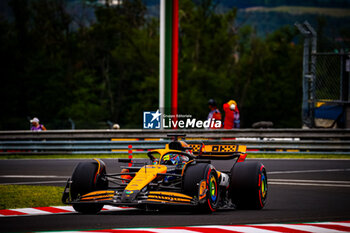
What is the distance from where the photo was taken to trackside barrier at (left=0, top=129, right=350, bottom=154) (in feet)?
70.3

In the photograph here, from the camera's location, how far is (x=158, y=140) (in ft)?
70.0

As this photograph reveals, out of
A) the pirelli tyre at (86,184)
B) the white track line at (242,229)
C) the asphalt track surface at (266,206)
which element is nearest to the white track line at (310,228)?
the white track line at (242,229)

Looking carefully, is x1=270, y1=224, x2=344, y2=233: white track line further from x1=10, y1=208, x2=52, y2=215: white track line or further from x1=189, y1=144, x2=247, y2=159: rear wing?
x1=10, y1=208, x2=52, y2=215: white track line

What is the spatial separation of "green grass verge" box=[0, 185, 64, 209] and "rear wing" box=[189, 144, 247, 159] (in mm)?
2610

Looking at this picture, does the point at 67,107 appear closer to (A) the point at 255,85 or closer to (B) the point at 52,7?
(B) the point at 52,7

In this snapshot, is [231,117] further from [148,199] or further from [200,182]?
[148,199]

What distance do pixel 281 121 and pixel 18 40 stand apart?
27898 millimetres

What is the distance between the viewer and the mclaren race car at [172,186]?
31.9 ft

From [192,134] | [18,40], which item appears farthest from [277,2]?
[192,134]

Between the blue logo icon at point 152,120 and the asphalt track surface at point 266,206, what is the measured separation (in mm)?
2813

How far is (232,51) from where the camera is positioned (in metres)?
71.1

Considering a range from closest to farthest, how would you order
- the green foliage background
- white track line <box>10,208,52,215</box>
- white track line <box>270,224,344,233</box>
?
white track line <box>270,224,344,233</box>
white track line <box>10,208,52,215</box>
the green foliage background

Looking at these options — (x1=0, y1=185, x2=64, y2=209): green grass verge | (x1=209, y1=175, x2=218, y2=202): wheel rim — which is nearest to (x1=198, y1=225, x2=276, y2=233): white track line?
(x1=209, y1=175, x2=218, y2=202): wheel rim

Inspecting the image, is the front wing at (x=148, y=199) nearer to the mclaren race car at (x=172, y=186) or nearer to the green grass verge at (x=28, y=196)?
the mclaren race car at (x=172, y=186)
